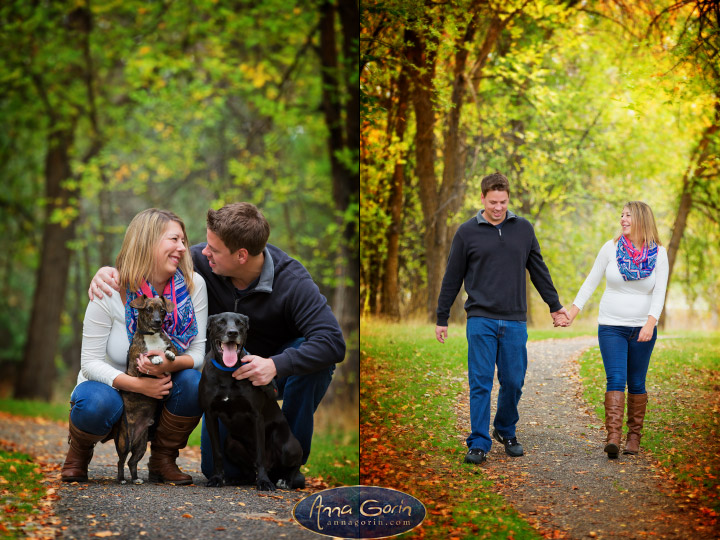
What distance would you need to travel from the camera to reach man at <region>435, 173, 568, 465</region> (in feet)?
12.6

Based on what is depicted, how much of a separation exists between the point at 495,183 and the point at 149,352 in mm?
2116

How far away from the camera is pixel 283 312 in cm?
394

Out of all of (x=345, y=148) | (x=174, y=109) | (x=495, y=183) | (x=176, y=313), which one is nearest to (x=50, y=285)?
(x=174, y=109)

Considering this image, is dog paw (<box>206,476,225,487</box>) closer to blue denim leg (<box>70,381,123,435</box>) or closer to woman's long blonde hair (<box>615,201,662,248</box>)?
blue denim leg (<box>70,381,123,435</box>)

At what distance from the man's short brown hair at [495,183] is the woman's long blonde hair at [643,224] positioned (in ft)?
2.19

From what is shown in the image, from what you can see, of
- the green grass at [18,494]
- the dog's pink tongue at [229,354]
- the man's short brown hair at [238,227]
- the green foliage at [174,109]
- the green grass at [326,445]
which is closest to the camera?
the green grass at [18,494]

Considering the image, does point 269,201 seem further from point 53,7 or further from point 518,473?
point 518,473

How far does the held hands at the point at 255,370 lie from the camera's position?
3.53 meters

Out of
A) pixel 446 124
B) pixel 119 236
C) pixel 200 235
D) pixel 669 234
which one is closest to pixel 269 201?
pixel 200 235

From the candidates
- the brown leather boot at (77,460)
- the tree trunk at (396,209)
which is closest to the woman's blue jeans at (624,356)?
the tree trunk at (396,209)

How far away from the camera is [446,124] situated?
4004mm

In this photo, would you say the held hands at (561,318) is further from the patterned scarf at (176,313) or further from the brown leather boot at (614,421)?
the patterned scarf at (176,313)

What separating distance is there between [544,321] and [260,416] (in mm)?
1672

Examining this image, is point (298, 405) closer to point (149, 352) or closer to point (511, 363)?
point (149, 352)
